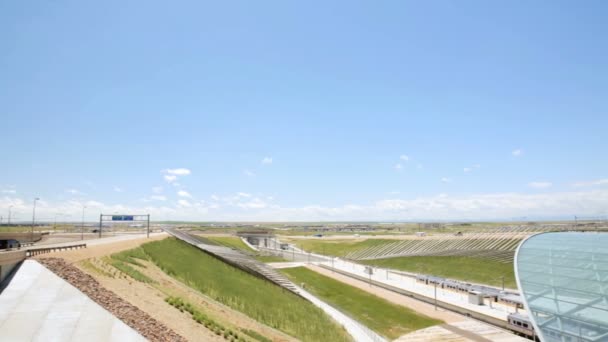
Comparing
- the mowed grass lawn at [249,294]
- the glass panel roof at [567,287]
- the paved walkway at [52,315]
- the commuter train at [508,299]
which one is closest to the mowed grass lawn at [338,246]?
the commuter train at [508,299]

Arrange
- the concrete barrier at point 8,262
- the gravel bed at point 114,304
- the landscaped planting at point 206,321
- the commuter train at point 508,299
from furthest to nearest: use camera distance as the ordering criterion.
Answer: the commuter train at point 508,299, the concrete barrier at point 8,262, the landscaped planting at point 206,321, the gravel bed at point 114,304

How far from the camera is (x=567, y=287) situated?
20234 mm

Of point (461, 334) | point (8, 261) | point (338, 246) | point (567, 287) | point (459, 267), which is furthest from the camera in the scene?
point (338, 246)

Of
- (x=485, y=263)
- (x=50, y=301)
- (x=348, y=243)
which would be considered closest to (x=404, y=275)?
(x=485, y=263)

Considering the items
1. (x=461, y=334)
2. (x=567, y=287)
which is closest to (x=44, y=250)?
(x=461, y=334)

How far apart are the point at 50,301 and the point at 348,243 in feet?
310

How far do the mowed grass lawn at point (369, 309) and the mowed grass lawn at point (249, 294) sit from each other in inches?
250

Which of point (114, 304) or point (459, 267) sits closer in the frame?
point (114, 304)

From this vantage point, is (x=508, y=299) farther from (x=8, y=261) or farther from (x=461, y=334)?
(x=8, y=261)

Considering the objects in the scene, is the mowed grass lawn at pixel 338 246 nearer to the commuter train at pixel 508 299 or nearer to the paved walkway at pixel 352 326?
the commuter train at pixel 508 299

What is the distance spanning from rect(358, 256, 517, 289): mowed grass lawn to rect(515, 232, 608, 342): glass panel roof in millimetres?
32463

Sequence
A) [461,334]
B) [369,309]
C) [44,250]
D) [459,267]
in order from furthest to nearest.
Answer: [459,267]
[369,309]
[461,334]
[44,250]

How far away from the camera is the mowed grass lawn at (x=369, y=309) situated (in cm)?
3431

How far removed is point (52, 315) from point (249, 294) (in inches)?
616
